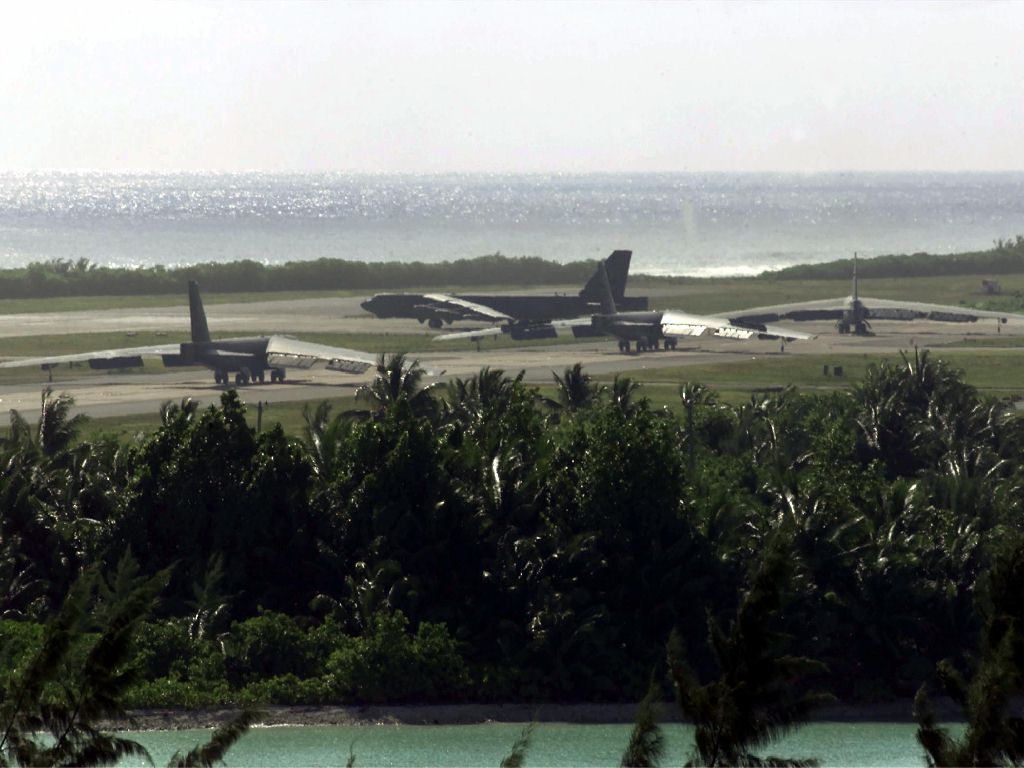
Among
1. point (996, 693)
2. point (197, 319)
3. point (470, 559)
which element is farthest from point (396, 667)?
point (197, 319)

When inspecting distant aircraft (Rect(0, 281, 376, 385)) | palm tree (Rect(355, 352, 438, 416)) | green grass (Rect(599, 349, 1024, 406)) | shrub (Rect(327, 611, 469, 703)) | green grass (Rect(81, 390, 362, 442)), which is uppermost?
palm tree (Rect(355, 352, 438, 416))

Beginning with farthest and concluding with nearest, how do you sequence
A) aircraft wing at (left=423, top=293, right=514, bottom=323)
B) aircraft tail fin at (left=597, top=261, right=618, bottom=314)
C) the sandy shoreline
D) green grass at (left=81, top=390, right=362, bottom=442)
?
aircraft wing at (left=423, top=293, right=514, bottom=323) → aircraft tail fin at (left=597, top=261, right=618, bottom=314) → green grass at (left=81, top=390, right=362, bottom=442) → the sandy shoreline

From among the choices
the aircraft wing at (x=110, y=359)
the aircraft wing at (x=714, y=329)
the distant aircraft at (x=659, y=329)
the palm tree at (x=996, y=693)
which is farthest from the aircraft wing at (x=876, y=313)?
the palm tree at (x=996, y=693)

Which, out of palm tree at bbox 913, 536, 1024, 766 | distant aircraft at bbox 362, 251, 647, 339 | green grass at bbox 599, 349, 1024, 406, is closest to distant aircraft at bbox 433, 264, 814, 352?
green grass at bbox 599, 349, 1024, 406

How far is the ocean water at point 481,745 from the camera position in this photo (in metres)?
55.2

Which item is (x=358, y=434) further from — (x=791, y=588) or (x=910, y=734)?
(x=910, y=734)

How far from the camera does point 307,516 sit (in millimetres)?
68312

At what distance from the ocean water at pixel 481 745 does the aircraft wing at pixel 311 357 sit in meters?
72.0

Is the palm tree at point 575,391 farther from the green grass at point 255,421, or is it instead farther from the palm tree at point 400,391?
the green grass at point 255,421

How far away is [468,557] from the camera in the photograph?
66.8 m

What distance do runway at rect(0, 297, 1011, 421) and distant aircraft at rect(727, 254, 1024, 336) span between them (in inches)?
70.4

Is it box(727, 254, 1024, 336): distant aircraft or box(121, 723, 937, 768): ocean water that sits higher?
box(727, 254, 1024, 336): distant aircraft

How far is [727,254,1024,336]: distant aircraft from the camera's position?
588ft

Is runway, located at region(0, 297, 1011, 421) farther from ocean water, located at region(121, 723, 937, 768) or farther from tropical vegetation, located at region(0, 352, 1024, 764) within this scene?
ocean water, located at region(121, 723, 937, 768)
